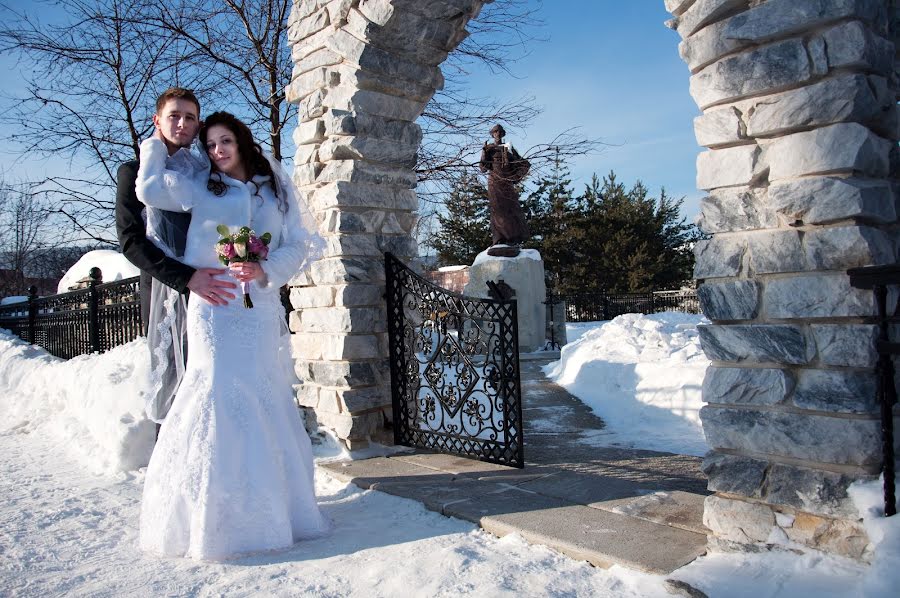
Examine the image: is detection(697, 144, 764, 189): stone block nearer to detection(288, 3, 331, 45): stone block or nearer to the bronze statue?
detection(288, 3, 331, 45): stone block

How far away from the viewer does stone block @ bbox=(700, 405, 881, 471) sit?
230 cm

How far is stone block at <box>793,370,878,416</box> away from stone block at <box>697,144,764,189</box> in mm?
846

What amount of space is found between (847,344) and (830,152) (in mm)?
A: 740

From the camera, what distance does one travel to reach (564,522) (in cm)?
313

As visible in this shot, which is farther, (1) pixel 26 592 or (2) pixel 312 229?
(2) pixel 312 229

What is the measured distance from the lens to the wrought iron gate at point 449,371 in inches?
169

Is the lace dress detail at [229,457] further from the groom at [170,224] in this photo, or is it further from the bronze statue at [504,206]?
the bronze statue at [504,206]

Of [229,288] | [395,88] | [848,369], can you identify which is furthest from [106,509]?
[848,369]

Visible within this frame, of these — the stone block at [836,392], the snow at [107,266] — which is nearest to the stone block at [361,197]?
the stone block at [836,392]

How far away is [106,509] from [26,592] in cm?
121

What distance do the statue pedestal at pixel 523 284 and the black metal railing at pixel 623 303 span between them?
943 cm

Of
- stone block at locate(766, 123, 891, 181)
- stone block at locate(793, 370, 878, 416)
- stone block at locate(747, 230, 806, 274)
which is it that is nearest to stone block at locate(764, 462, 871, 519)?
stone block at locate(793, 370, 878, 416)

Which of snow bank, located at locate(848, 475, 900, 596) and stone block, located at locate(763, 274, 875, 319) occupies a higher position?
stone block, located at locate(763, 274, 875, 319)

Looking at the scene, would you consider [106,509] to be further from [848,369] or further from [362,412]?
[848,369]
